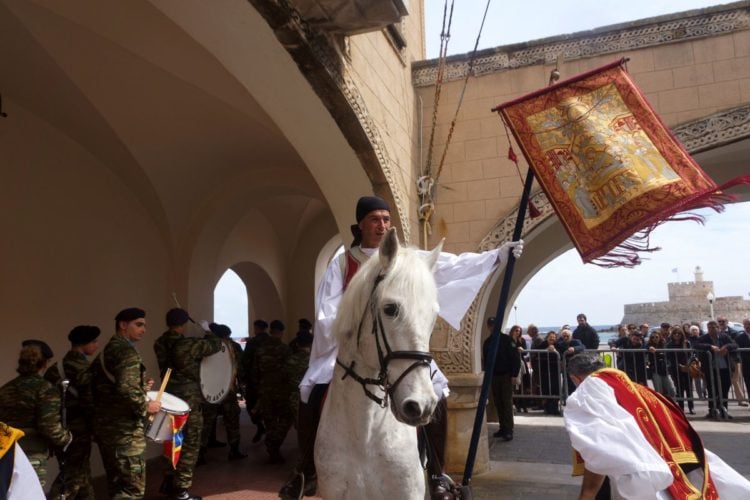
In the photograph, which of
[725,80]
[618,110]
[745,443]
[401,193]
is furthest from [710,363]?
[618,110]

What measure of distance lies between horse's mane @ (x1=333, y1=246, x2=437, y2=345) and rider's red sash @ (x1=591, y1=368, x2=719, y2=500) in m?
1.37

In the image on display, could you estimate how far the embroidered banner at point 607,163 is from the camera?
308cm

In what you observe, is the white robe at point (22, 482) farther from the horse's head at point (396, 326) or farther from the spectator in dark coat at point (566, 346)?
the spectator in dark coat at point (566, 346)

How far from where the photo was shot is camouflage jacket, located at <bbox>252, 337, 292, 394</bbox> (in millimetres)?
7281

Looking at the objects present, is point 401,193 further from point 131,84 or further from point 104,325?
point 104,325

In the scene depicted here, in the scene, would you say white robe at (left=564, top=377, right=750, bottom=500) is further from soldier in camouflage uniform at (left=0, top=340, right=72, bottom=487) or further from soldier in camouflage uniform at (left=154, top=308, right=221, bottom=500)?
soldier in camouflage uniform at (left=154, top=308, right=221, bottom=500)

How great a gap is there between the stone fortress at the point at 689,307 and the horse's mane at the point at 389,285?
148 ft

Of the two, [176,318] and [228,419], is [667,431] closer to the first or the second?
[176,318]

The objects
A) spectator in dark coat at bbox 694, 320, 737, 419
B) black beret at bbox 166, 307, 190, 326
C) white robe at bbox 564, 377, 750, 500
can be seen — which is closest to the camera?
white robe at bbox 564, 377, 750, 500

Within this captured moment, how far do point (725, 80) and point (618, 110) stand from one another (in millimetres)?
3762

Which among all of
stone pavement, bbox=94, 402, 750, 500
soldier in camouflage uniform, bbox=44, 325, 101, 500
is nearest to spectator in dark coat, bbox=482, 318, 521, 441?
stone pavement, bbox=94, 402, 750, 500

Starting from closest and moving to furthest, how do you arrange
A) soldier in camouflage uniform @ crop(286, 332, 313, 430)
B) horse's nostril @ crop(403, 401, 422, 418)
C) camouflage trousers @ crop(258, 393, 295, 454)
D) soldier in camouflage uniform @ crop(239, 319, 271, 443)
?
horse's nostril @ crop(403, 401, 422, 418) < camouflage trousers @ crop(258, 393, 295, 454) < soldier in camouflage uniform @ crop(286, 332, 313, 430) < soldier in camouflage uniform @ crop(239, 319, 271, 443)

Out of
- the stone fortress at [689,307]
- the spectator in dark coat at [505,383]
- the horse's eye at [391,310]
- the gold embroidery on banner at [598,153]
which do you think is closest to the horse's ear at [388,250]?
the horse's eye at [391,310]

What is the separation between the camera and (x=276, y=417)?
278 inches
